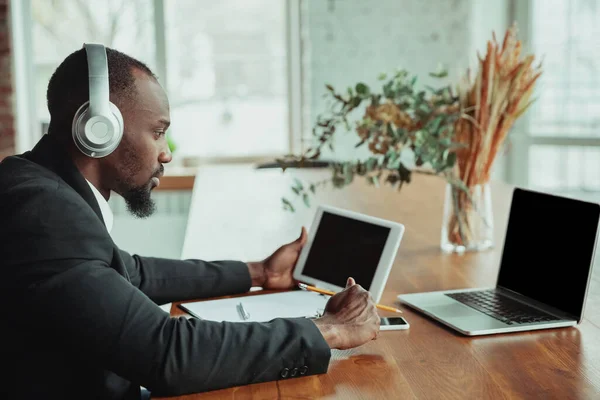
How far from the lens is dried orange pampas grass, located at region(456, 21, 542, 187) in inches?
66.2

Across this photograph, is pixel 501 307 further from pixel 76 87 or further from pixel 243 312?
pixel 76 87

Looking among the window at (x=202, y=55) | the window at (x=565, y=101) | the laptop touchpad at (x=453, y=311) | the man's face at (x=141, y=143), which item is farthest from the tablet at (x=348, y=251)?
the window at (x=202, y=55)

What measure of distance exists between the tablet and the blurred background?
3.29 meters

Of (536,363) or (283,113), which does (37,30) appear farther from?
(536,363)

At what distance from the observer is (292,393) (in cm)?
101

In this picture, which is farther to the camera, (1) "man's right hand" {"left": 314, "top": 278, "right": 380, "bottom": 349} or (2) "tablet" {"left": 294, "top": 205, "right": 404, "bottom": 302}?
(2) "tablet" {"left": 294, "top": 205, "right": 404, "bottom": 302}

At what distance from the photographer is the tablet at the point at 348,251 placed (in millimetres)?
1400

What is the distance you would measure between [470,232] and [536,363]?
0.75 meters

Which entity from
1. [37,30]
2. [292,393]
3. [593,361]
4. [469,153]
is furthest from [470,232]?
[37,30]

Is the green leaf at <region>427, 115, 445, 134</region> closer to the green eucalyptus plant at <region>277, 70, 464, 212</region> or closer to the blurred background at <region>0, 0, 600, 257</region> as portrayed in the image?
the green eucalyptus plant at <region>277, 70, 464, 212</region>

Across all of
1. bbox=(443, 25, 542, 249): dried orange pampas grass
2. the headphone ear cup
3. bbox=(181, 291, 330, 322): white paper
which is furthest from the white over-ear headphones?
bbox=(443, 25, 542, 249): dried orange pampas grass

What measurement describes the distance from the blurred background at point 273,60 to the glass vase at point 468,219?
3134 millimetres

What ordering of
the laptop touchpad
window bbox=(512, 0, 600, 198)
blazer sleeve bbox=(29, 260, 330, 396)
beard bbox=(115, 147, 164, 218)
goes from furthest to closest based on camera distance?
window bbox=(512, 0, 600, 198), the laptop touchpad, beard bbox=(115, 147, 164, 218), blazer sleeve bbox=(29, 260, 330, 396)

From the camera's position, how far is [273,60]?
5.12 meters
